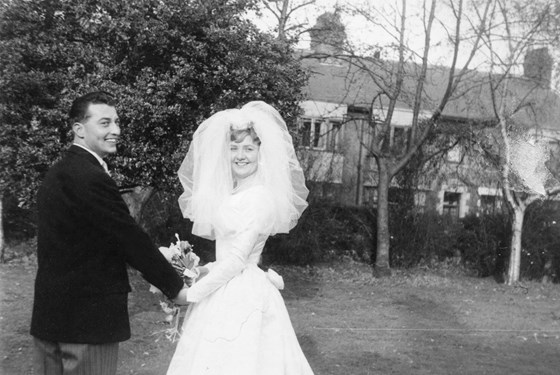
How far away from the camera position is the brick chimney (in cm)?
1653

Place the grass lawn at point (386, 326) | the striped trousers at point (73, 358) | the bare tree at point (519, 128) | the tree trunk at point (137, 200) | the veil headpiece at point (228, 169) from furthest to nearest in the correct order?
the bare tree at point (519, 128)
the tree trunk at point (137, 200)
the grass lawn at point (386, 326)
the veil headpiece at point (228, 169)
the striped trousers at point (73, 358)

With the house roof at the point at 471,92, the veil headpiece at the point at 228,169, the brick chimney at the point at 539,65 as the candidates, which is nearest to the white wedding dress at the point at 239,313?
the veil headpiece at the point at 228,169

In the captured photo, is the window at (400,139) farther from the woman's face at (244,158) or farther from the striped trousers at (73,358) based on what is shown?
the striped trousers at (73,358)

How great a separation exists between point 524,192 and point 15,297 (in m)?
14.0

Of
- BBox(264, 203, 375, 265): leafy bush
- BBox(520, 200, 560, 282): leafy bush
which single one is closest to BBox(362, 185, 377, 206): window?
BBox(264, 203, 375, 265): leafy bush

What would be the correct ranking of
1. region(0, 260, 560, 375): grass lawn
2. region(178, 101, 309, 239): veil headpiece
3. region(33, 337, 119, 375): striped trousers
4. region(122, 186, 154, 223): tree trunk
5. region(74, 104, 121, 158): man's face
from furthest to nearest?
1. region(122, 186, 154, 223): tree trunk
2. region(0, 260, 560, 375): grass lawn
3. region(178, 101, 309, 239): veil headpiece
4. region(74, 104, 121, 158): man's face
5. region(33, 337, 119, 375): striped trousers

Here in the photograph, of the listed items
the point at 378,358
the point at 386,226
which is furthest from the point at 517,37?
the point at 378,358

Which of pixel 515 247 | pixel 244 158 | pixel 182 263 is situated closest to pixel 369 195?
pixel 515 247

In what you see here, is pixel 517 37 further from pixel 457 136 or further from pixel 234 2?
pixel 234 2

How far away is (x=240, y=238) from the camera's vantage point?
3.74 m

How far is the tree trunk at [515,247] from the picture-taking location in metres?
17.2

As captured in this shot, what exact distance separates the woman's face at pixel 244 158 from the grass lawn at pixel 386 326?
3531 mm

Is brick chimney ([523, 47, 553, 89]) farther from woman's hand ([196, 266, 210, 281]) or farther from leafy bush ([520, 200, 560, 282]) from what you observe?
woman's hand ([196, 266, 210, 281])

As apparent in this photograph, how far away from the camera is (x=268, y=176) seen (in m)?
4.01
